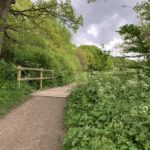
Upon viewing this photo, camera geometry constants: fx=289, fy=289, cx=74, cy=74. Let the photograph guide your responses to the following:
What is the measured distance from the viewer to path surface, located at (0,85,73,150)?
19.8 feet

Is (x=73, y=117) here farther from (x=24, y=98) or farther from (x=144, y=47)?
(x=24, y=98)

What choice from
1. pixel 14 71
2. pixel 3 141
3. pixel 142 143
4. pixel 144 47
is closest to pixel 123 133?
pixel 142 143

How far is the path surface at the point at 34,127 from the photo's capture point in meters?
6.04

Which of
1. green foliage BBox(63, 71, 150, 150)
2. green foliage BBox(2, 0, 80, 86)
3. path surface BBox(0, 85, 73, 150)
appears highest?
green foliage BBox(2, 0, 80, 86)

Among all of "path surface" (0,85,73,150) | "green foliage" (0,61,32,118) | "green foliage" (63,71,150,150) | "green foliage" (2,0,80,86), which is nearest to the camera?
"green foliage" (63,71,150,150)

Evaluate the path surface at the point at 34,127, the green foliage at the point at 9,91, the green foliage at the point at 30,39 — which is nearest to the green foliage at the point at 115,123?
the path surface at the point at 34,127

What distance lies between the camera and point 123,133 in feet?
16.9

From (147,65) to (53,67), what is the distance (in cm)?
1349

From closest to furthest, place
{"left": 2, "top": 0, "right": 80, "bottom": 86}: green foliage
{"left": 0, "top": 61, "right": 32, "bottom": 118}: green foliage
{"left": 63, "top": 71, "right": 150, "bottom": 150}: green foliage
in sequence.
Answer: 1. {"left": 63, "top": 71, "right": 150, "bottom": 150}: green foliage
2. {"left": 0, "top": 61, "right": 32, "bottom": 118}: green foliage
3. {"left": 2, "top": 0, "right": 80, "bottom": 86}: green foliage

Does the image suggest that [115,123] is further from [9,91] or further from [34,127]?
[9,91]

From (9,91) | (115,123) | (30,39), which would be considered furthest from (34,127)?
(30,39)

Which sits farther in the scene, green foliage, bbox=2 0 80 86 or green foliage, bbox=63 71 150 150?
green foliage, bbox=2 0 80 86

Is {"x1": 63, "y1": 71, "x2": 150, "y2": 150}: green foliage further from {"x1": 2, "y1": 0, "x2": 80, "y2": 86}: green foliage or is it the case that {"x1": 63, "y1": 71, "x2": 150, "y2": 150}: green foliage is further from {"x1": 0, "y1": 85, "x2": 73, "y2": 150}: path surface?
{"x1": 2, "y1": 0, "x2": 80, "y2": 86}: green foliage

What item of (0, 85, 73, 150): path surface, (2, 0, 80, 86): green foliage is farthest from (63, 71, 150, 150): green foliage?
(2, 0, 80, 86): green foliage
